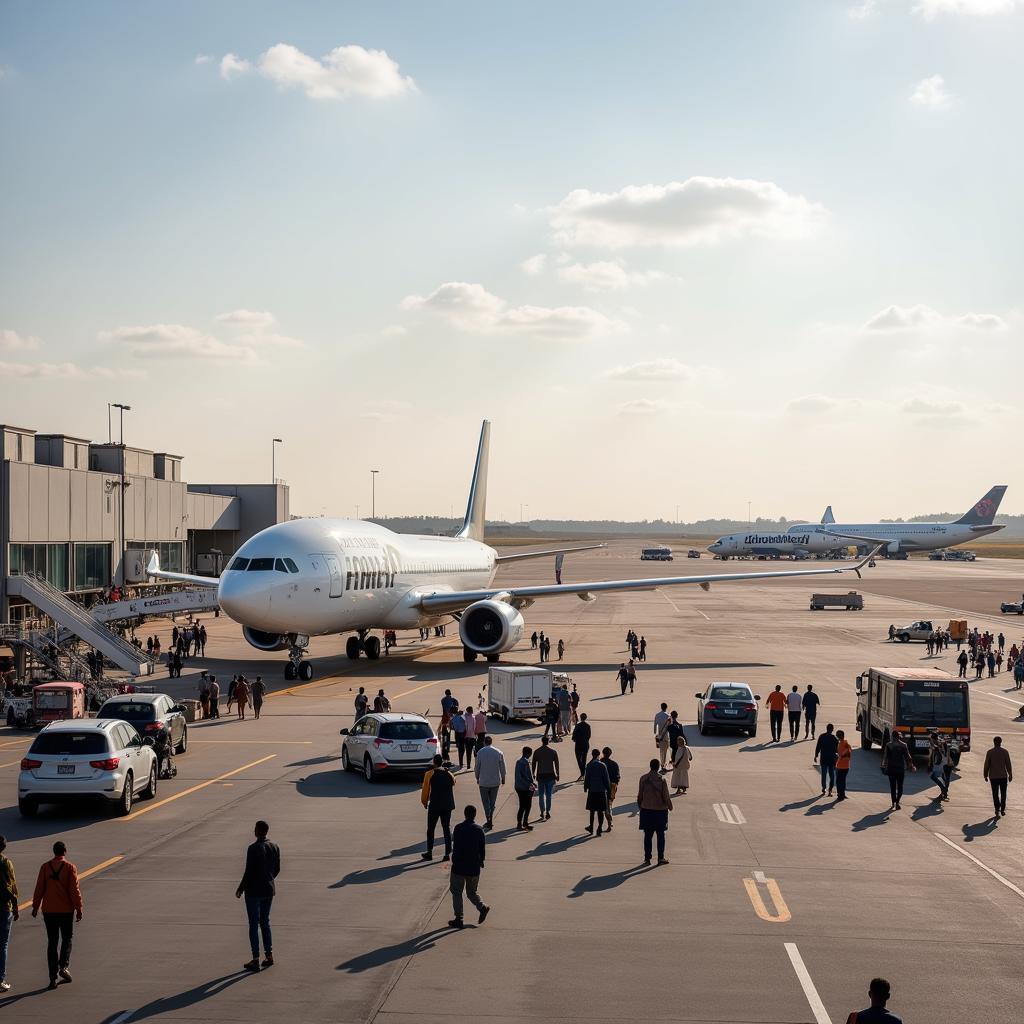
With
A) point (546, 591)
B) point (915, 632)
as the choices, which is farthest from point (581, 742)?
point (915, 632)

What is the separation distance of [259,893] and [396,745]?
12.1m

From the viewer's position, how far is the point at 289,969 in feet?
44.8

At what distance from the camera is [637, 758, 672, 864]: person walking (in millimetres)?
18922

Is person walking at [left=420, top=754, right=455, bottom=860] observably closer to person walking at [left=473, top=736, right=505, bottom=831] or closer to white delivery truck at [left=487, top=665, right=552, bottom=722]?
person walking at [left=473, top=736, right=505, bottom=831]

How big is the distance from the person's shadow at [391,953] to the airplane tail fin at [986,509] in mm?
195525

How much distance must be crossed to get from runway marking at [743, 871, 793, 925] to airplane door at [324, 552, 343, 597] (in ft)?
94.2

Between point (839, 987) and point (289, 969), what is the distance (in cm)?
645

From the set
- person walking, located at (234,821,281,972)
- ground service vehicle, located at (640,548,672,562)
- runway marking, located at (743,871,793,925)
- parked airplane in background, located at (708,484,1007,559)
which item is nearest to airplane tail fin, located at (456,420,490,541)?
runway marking, located at (743,871,793,925)

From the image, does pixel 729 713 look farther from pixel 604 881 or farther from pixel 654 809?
pixel 604 881

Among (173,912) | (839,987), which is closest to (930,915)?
(839,987)

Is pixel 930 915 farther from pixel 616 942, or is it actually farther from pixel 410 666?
pixel 410 666

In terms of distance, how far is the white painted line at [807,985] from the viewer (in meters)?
12.2

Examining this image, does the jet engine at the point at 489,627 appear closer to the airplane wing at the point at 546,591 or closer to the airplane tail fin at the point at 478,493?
the airplane wing at the point at 546,591

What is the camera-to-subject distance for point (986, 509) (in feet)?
642
